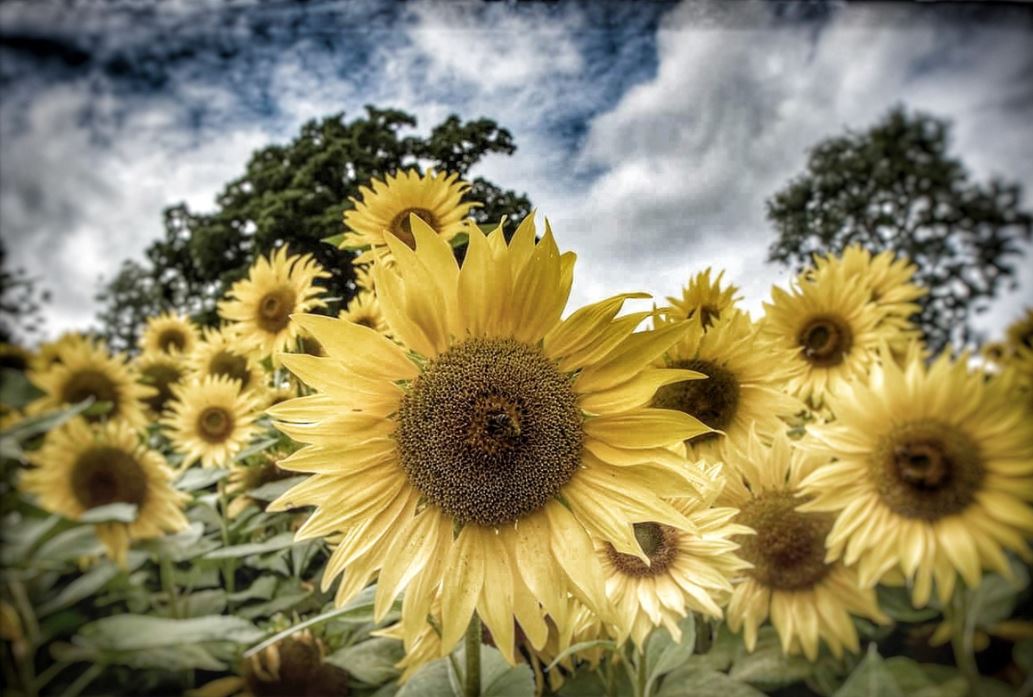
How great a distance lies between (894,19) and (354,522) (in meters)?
0.86

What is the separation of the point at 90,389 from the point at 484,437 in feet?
1.83

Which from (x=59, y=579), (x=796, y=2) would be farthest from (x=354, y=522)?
(x=796, y=2)

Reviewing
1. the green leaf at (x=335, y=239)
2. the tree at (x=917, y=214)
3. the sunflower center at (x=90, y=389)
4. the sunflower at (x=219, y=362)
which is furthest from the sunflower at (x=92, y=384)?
the tree at (x=917, y=214)

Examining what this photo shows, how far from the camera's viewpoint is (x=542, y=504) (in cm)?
60

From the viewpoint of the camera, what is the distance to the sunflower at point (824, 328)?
0.77 m

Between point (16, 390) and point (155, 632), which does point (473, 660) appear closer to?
point (155, 632)

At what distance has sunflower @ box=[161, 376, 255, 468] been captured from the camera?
91 centimetres

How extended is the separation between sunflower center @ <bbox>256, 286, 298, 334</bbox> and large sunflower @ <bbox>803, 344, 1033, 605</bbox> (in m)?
0.69

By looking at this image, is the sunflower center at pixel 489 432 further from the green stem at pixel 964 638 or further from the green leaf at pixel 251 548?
the green stem at pixel 964 638

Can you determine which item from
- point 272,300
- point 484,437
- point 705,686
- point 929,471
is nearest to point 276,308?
point 272,300

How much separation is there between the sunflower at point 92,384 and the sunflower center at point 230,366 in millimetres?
113

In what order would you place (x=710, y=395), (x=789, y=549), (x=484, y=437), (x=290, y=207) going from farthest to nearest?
(x=290, y=207), (x=710, y=395), (x=789, y=549), (x=484, y=437)

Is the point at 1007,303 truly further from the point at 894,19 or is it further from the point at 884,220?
the point at 894,19

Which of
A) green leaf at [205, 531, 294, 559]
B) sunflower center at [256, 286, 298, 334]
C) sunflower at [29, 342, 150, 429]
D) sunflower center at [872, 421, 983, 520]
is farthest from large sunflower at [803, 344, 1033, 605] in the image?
sunflower at [29, 342, 150, 429]
